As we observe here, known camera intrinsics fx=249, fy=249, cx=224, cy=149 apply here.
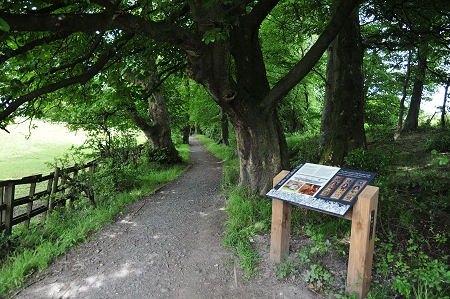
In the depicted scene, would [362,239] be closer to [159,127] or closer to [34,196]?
[34,196]

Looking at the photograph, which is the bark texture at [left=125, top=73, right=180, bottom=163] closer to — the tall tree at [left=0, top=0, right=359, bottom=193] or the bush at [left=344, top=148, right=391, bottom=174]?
the tall tree at [left=0, top=0, right=359, bottom=193]

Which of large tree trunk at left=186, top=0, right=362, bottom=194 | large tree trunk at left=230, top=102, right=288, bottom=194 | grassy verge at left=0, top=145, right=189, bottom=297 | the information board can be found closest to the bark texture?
grassy verge at left=0, top=145, right=189, bottom=297

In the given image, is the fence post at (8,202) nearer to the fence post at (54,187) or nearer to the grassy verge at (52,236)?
the grassy verge at (52,236)

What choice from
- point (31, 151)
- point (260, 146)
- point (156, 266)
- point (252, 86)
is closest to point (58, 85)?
point (156, 266)

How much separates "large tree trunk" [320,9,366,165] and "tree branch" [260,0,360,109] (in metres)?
2.01

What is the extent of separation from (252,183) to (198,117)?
1105 cm

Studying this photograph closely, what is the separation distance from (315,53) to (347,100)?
217 cm

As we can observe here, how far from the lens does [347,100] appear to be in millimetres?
6402

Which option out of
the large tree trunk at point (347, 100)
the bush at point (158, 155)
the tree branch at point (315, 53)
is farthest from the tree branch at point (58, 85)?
the bush at point (158, 155)

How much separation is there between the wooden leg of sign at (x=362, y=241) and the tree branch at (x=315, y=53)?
2.95m

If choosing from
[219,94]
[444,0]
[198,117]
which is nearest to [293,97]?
[198,117]

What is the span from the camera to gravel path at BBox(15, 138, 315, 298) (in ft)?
10.8

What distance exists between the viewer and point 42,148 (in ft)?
88.8

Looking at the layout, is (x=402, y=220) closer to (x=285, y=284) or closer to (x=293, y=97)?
(x=285, y=284)
